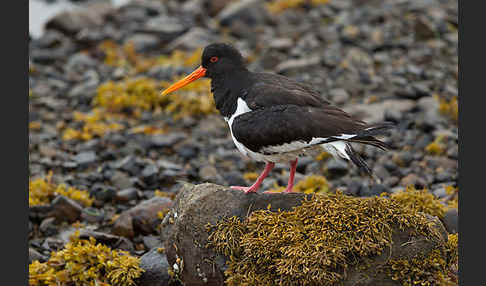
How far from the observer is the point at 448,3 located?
18.8 meters

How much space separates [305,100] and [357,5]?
14260 millimetres

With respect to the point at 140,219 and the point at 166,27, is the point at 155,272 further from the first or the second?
the point at 166,27

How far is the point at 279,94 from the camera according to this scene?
678 cm

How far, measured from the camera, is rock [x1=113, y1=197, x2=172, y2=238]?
838 centimetres

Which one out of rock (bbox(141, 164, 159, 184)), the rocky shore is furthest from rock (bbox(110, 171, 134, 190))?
rock (bbox(141, 164, 159, 184))

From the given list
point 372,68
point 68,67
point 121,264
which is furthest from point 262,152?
point 68,67

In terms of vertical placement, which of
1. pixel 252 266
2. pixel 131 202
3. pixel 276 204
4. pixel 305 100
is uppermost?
pixel 305 100

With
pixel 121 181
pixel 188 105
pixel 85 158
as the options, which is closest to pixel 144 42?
pixel 188 105

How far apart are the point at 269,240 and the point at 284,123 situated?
1.42 metres

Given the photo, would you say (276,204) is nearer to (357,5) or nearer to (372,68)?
(372,68)

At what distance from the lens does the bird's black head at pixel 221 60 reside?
743cm

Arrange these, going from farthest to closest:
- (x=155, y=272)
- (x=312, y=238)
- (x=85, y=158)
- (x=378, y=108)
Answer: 1. (x=378, y=108)
2. (x=85, y=158)
3. (x=155, y=272)
4. (x=312, y=238)

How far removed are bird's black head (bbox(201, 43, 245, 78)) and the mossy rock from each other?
1.78 metres

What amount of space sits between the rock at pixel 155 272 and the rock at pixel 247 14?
13.1 meters
